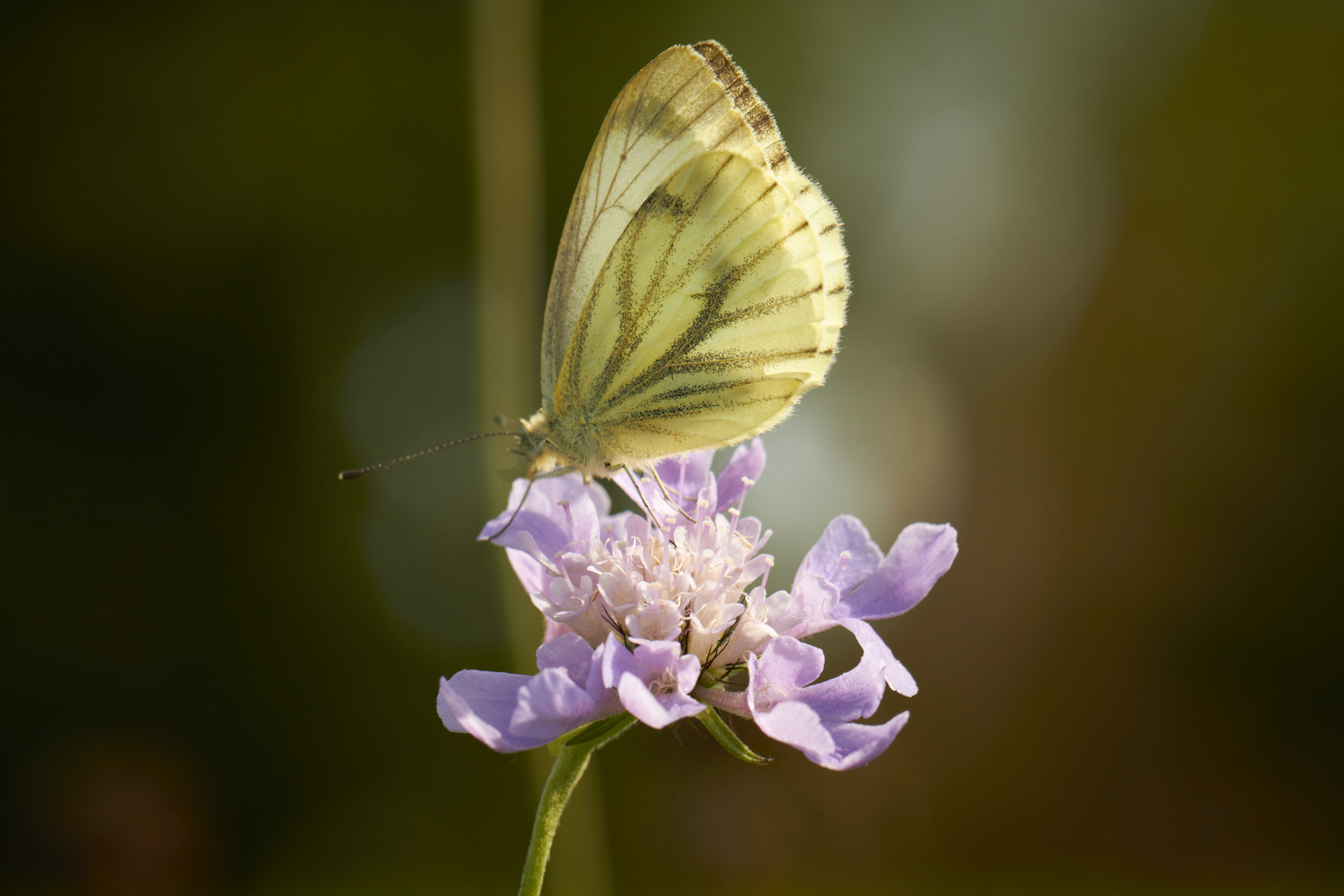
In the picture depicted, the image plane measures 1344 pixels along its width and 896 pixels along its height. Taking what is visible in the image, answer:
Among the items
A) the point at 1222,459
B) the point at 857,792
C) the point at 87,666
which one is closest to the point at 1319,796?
the point at 1222,459

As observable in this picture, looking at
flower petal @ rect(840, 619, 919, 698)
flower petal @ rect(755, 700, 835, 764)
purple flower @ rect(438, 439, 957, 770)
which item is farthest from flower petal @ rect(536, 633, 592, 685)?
flower petal @ rect(840, 619, 919, 698)

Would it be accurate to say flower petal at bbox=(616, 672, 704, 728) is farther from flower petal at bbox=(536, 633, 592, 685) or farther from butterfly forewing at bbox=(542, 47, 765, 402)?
butterfly forewing at bbox=(542, 47, 765, 402)

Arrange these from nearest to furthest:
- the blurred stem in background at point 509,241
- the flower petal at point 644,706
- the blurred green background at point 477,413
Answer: the flower petal at point 644,706 < the blurred stem in background at point 509,241 < the blurred green background at point 477,413

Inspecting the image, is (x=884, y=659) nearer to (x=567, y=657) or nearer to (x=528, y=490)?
(x=567, y=657)

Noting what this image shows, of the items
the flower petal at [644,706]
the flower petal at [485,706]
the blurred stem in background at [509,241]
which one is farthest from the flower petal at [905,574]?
the blurred stem in background at [509,241]

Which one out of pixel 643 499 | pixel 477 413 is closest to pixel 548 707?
pixel 643 499

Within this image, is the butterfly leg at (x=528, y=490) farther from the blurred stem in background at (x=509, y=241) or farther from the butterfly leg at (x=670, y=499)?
the blurred stem in background at (x=509, y=241)
